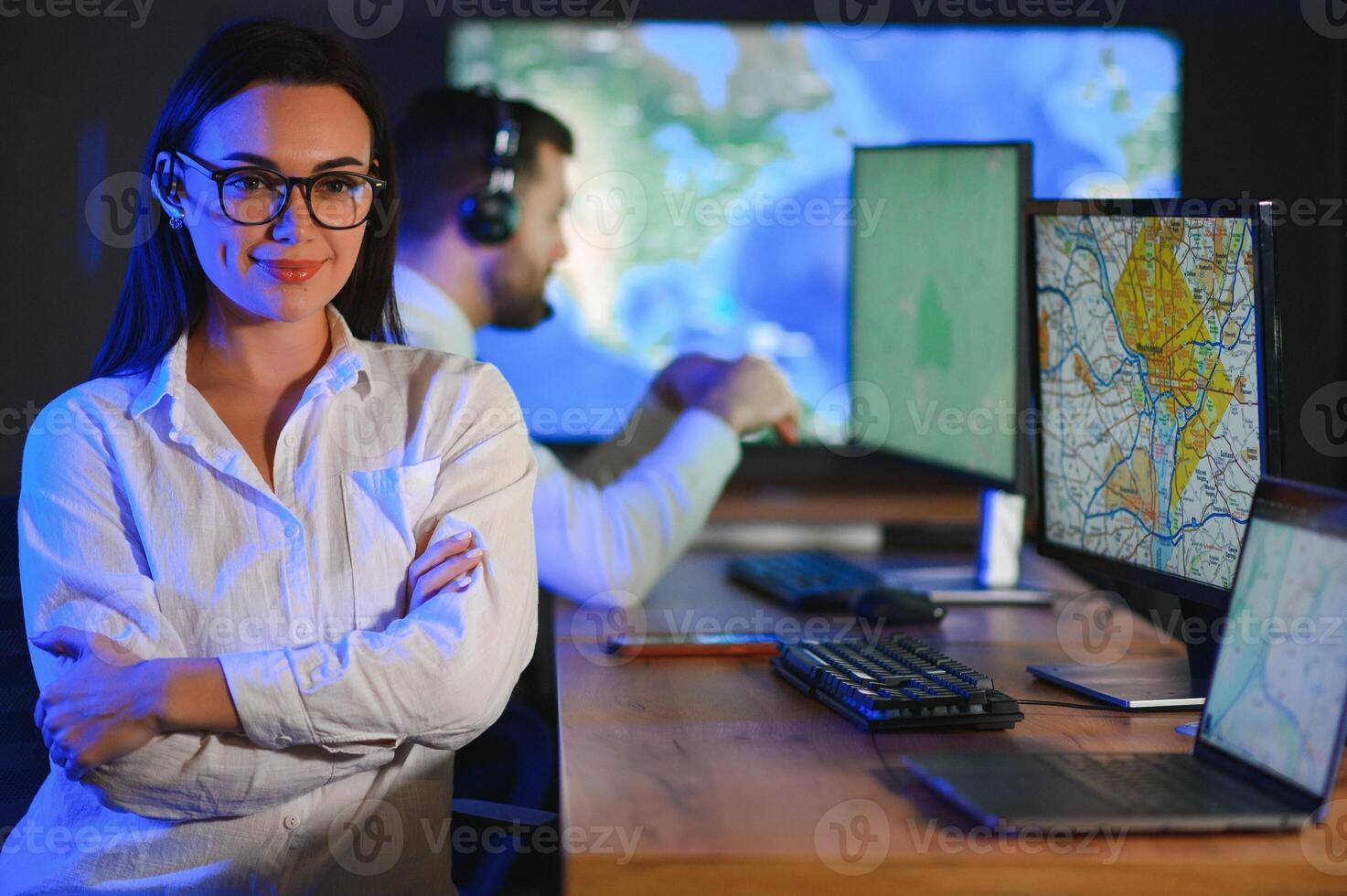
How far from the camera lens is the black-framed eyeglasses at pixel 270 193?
1410 mm

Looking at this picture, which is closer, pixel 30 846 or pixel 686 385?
pixel 30 846

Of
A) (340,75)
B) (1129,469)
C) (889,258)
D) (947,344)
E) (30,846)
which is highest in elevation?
(340,75)

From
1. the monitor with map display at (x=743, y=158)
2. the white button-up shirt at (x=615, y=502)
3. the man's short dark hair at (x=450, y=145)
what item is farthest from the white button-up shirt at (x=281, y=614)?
the monitor with map display at (x=743, y=158)

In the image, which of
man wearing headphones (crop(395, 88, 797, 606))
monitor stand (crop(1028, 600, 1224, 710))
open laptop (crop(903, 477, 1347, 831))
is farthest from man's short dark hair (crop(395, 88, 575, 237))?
open laptop (crop(903, 477, 1347, 831))

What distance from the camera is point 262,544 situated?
139 centimetres

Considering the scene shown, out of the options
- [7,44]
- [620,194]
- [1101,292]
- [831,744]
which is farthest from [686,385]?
[7,44]

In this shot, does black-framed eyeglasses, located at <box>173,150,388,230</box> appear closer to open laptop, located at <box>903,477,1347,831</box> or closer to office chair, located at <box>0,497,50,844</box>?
office chair, located at <box>0,497,50,844</box>

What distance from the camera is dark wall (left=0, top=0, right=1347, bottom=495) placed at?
Answer: 259 cm

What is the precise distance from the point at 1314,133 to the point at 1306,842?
2169mm

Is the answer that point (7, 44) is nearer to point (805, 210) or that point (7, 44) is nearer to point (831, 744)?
point (805, 210)

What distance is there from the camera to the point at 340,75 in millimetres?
1498

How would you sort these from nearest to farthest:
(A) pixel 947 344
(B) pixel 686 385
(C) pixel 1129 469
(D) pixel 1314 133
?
(C) pixel 1129 469, (A) pixel 947 344, (B) pixel 686 385, (D) pixel 1314 133

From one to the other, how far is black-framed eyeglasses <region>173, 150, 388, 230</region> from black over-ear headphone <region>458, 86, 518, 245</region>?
903 mm

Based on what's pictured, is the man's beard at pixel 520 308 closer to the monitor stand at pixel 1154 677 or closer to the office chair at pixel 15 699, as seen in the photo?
the office chair at pixel 15 699
